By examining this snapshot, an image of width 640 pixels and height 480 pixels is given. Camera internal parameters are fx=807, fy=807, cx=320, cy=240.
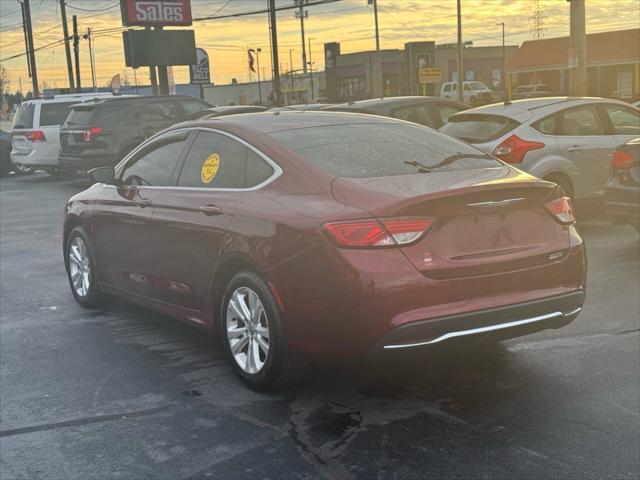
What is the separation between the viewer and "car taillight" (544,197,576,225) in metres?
4.63

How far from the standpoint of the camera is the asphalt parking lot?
378 cm

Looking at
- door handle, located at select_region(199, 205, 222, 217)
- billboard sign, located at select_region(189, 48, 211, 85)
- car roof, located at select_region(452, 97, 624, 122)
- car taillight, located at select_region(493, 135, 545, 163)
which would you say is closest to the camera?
door handle, located at select_region(199, 205, 222, 217)

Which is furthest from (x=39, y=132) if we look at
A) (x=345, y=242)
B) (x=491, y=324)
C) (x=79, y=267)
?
(x=491, y=324)

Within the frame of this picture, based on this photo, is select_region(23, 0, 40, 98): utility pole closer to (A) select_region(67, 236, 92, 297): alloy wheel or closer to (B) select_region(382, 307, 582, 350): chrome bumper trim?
(A) select_region(67, 236, 92, 297): alloy wheel

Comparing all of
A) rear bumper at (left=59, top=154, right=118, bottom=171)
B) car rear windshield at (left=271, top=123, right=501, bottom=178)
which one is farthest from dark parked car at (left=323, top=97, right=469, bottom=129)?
rear bumper at (left=59, top=154, right=118, bottom=171)

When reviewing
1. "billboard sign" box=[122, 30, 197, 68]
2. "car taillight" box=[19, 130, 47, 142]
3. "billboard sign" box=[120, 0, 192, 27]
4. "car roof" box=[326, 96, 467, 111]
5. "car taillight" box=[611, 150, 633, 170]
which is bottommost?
"car taillight" box=[611, 150, 633, 170]

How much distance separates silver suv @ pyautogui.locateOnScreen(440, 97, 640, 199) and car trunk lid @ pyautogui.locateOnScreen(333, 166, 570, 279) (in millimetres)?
5421

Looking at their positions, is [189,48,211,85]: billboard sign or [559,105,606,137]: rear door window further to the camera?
[189,48,211,85]: billboard sign

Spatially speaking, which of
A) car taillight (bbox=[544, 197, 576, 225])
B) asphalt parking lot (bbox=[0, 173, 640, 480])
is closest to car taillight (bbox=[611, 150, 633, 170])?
asphalt parking lot (bbox=[0, 173, 640, 480])

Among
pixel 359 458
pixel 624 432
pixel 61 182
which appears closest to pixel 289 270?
pixel 359 458

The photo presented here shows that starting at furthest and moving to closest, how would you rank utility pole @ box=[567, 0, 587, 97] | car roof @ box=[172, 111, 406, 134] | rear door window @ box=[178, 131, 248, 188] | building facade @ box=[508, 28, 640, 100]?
building facade @ box=[508, 28, 640, 100], utility pole @ box=[567, 0, 587, 97], car roof @ box=[172, 111, 406, 134], rear door window @ box=[178, 131, 248, 188]

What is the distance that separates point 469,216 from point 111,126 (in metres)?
13.9

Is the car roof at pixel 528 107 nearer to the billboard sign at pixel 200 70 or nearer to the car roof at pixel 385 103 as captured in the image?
the car roof at pixel 385 103

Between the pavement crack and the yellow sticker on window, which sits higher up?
the yellow sticker on window
